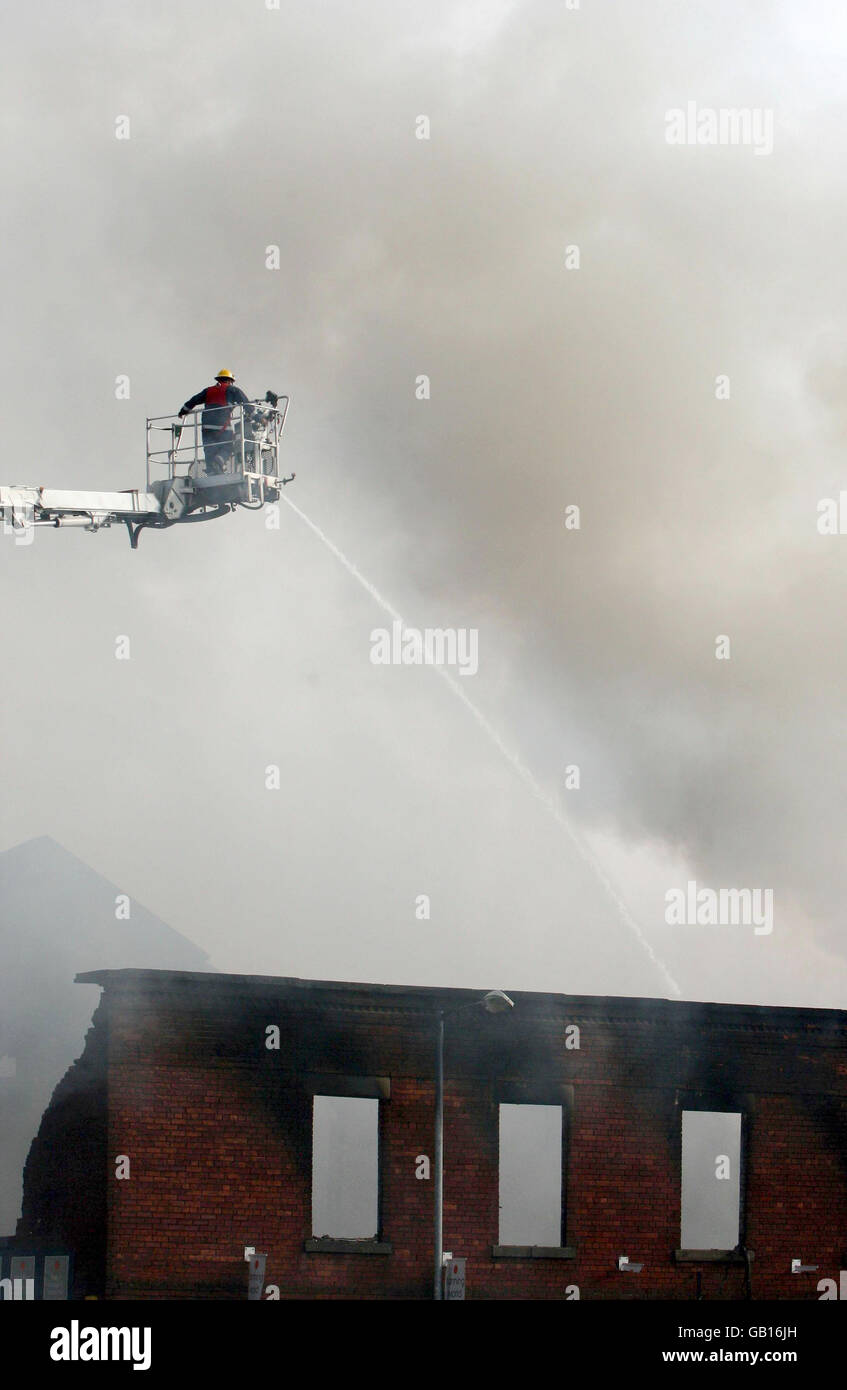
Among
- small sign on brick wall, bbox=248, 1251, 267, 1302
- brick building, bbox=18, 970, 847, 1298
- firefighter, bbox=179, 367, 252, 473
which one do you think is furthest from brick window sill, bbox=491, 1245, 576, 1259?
firefighter, bbox=179, 367, 252, 473

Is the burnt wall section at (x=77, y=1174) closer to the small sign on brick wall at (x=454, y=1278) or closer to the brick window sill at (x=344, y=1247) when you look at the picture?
the brick window sill at (x=344, y=1247)

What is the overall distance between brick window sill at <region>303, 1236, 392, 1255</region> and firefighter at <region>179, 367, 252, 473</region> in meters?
10.9

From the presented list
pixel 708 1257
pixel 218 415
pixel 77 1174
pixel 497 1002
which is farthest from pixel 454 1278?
pixel 218 415

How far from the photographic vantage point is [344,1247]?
2409 centimetres

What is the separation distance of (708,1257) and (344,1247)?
5694 millimetres

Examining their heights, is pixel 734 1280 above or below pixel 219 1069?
below

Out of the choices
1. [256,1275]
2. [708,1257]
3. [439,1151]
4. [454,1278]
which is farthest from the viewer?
[708,1257]

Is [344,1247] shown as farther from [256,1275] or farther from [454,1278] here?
[454,1278]

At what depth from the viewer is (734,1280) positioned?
2581 centimetres

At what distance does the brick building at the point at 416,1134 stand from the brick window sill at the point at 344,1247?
1.3 inches

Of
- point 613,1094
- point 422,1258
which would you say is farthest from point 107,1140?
point 613,1094
